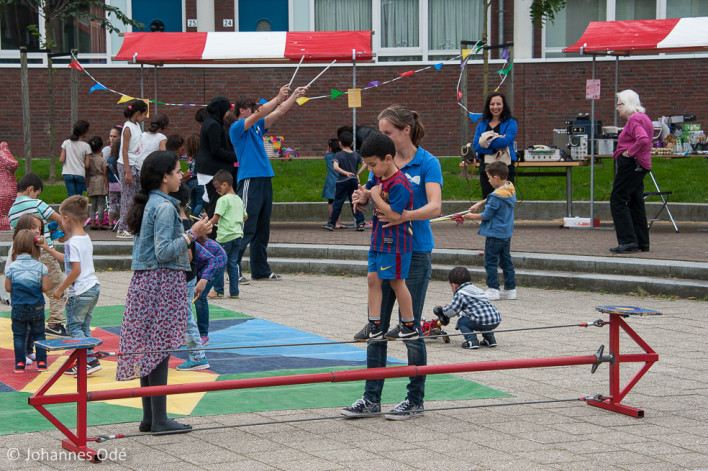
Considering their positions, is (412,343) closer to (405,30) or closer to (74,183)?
(74,183)

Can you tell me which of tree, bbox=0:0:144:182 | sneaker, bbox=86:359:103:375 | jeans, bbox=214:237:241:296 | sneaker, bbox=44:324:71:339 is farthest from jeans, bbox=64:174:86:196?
sneaker, bbox=86:359:103:375

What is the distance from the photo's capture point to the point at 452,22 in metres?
23.5

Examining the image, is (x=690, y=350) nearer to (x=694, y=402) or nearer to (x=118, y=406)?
(x=694, y=402)

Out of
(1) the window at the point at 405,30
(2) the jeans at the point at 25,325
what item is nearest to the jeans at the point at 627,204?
(2) the jeans at the point at 25,325

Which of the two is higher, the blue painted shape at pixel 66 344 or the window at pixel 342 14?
the window at pixel 342 14

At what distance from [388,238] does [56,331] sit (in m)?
3.31

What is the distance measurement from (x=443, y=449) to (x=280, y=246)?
26.6 ft

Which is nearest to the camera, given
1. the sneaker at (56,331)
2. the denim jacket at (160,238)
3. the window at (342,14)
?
the denim jacket at (160,238)

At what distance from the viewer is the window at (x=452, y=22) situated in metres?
23.5

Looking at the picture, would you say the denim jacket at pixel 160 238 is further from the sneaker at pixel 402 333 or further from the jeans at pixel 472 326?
the jeans at pixel 472 326

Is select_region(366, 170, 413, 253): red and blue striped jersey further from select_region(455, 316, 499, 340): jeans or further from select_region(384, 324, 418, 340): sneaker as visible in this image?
select_region(455, 316, 499, 340): jeans

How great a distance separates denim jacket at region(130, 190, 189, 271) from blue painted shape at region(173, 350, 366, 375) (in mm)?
1791

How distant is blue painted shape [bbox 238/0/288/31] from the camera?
23.5 m

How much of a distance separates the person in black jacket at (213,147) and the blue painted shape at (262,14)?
12.6 metres
